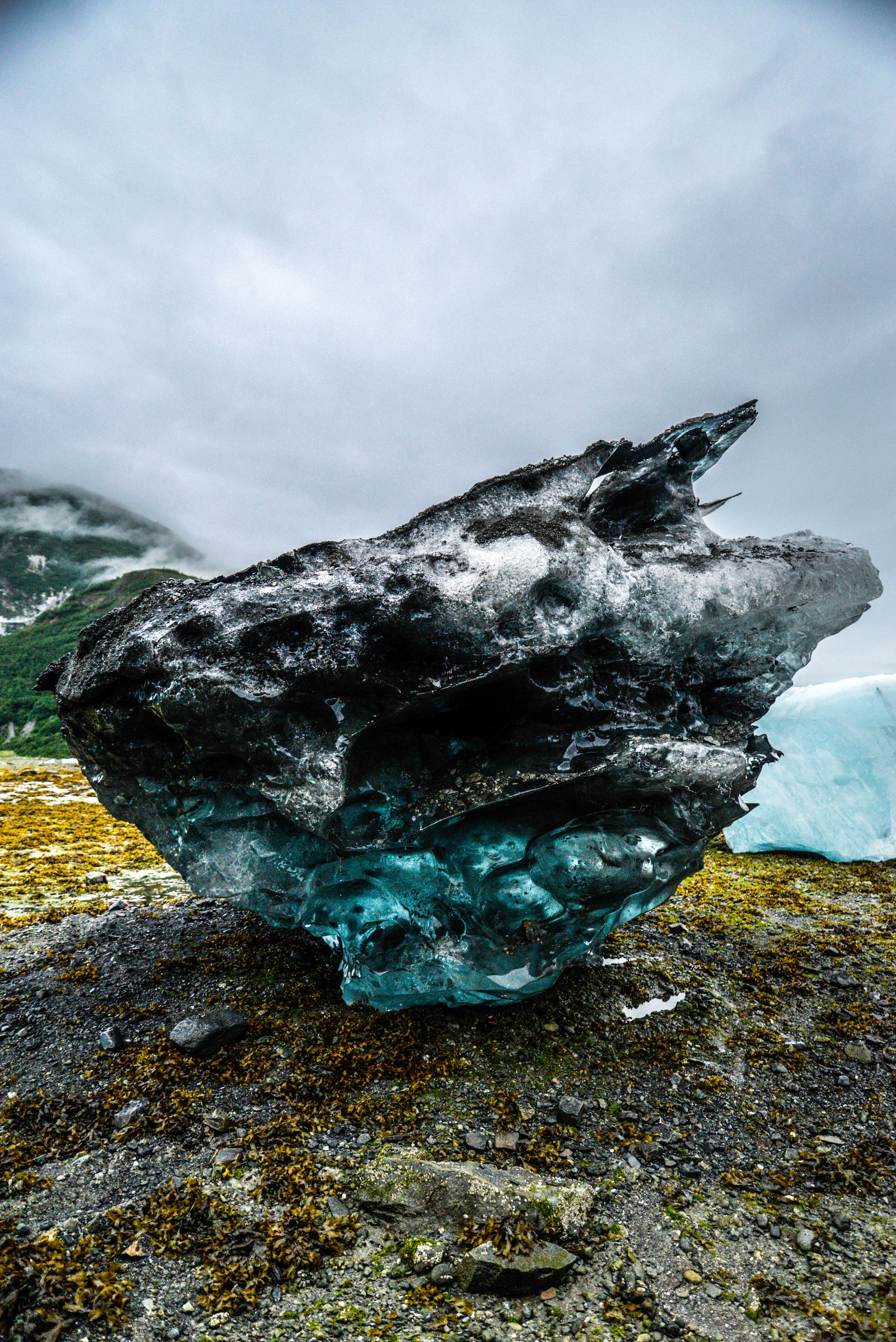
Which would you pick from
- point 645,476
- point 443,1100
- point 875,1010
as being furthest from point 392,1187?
point 645,476

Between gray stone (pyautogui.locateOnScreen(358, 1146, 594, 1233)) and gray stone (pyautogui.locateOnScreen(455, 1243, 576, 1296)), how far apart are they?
0.91 feet

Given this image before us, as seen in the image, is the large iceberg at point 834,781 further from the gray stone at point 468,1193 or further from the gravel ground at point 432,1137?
the gray stone at point 468,1193

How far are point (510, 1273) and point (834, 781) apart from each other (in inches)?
573

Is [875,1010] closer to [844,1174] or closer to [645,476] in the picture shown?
[844,1174]

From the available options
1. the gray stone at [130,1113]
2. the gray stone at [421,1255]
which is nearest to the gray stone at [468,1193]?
the gray stone at [421,1255]

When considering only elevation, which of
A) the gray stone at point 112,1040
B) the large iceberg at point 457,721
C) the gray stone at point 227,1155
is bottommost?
the gray stone at point 227,1155

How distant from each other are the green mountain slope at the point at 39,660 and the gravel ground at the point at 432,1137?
1289 inches

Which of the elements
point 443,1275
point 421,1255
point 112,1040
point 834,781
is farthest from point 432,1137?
point 834,781

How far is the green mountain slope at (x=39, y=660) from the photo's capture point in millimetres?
59719

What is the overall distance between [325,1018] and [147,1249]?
9.19 ft

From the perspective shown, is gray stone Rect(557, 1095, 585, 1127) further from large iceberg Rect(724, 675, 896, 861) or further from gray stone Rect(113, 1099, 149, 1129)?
large iceberg Rect(724, 675, 896, 861)

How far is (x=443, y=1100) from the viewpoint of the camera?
19.6 feet

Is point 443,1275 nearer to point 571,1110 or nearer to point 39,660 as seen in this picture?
point 571,1110

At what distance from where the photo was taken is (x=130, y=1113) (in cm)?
568
